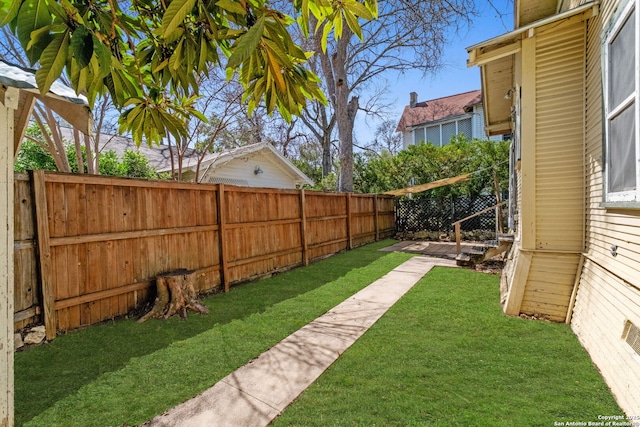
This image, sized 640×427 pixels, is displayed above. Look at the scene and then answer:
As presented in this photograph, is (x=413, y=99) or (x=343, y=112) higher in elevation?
(x=413, y=99)

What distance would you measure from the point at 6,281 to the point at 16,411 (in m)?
1.05

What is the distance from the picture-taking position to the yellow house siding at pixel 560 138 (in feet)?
12.4

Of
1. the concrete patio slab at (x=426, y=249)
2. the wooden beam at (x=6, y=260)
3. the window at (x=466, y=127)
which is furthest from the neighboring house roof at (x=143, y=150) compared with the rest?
the window at (x=466, y=127)

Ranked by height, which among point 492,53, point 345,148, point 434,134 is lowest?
point 492,53

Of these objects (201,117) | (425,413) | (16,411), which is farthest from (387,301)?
(16,411)

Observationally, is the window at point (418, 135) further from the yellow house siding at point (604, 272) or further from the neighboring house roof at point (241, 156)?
the yellow house siding at point (604, 272)

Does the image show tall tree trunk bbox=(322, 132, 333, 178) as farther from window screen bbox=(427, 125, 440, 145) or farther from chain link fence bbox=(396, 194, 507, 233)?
chain link fence bbox=(396, 194, 507, 233)

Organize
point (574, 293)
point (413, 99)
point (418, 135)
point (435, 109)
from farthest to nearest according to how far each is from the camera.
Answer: point (413, 99), point (435, 109), point (418, 135), point (574, 293)

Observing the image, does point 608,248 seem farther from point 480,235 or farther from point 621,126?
point 480,235

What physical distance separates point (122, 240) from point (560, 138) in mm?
5721

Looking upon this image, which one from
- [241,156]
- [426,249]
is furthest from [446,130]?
[241,156]

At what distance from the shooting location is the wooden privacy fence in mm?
3264

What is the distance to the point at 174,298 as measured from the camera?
4.19 meters

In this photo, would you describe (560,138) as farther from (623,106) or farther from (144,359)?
(144,359)
